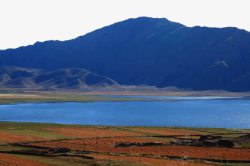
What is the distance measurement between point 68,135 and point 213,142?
1080 inches

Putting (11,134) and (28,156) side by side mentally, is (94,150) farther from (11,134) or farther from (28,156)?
(11,134)

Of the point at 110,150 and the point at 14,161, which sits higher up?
the point at 14,161

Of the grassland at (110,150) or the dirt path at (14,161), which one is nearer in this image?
the dirt path at (14,161)

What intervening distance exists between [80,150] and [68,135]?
76.5 feet

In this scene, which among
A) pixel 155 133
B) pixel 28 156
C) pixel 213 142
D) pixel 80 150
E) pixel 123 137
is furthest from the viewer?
pixel 155 133

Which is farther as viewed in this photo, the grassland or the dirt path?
the grassland

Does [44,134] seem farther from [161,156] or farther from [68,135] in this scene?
[161,156]

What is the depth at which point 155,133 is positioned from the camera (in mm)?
99938

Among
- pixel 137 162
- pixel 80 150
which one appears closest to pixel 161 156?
pixel 137 162

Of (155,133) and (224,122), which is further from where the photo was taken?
(224,122)

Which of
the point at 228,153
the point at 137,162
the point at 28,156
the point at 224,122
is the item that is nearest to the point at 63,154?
the point at 28,156

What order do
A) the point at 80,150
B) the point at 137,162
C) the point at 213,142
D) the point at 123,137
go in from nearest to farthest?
the point at 137,162, the point at 80,150, the point at 213,142, the point at 123,137

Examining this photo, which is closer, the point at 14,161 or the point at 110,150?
the point at 14,161

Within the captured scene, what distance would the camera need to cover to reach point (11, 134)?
293 feet
